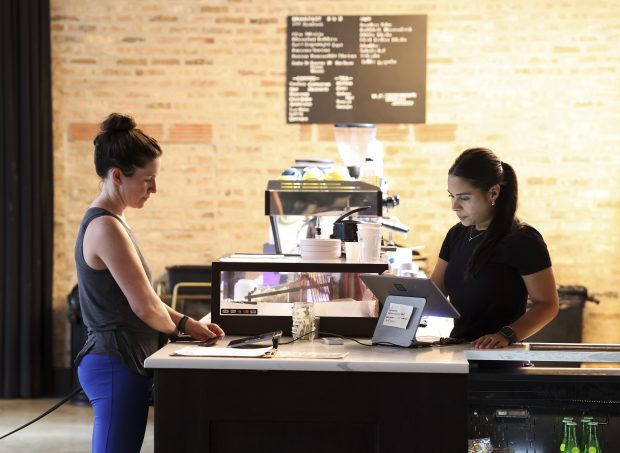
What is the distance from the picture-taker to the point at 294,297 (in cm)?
342

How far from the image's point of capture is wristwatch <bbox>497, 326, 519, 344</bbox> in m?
3.10

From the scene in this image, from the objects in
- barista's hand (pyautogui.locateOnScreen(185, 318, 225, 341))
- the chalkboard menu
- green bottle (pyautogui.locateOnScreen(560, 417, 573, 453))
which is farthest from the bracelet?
the chalkboard menu

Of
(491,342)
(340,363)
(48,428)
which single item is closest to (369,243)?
(491,342)

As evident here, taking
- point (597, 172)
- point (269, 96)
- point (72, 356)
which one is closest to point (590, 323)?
point (597, 172)

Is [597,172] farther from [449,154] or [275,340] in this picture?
[275,340]

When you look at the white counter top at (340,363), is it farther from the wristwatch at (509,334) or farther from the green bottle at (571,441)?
the green bottle at (571,441)

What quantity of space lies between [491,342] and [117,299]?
Result: 1178mm

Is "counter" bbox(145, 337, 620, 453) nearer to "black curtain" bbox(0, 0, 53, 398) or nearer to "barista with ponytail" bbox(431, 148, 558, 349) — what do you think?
"barista with ponytail" bbox(431, 148, 558, 349)

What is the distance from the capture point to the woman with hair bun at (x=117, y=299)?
292cm

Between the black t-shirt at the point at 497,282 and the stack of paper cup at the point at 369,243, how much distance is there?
11.7 inches

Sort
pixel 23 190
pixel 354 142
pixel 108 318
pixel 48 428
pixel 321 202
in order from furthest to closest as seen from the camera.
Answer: pixel 23 190, pixel 48 428, pixel 354 142, pixel 321 202, pixel 108 318

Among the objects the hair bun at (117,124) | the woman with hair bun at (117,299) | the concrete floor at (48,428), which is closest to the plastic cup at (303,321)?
the woman with hair bun at (117,299)

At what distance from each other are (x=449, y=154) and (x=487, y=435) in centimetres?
420

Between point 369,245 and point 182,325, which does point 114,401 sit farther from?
point 369,245
